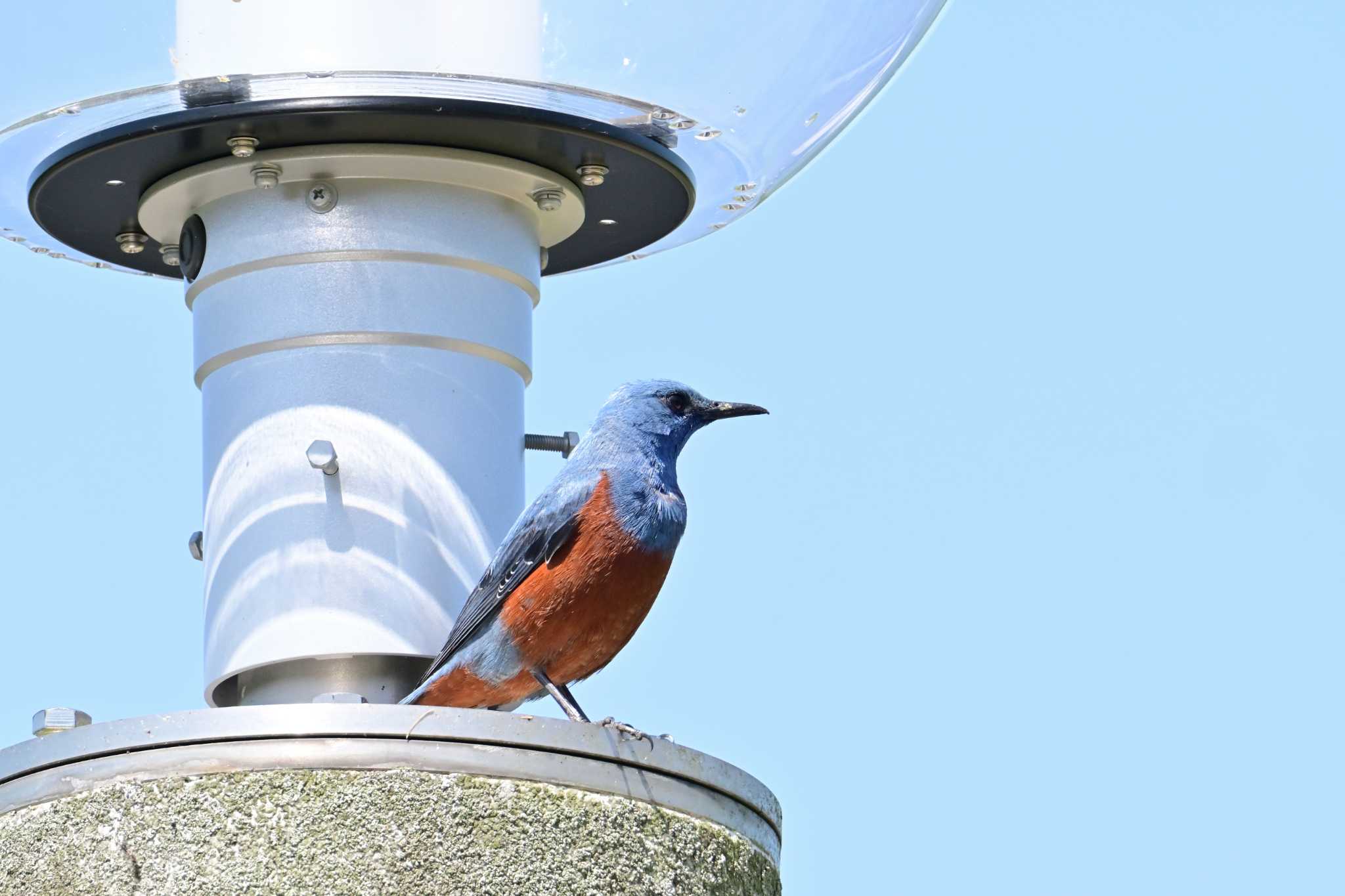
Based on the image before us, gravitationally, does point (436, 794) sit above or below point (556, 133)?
below

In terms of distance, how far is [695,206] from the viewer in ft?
16.1

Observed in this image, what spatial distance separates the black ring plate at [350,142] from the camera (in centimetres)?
430

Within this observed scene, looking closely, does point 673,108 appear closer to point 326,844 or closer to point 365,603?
point 365,603

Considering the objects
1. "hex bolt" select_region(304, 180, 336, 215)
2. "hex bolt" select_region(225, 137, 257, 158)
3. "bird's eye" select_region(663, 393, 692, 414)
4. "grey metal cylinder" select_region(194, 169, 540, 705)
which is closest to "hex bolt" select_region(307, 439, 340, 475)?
"grey metal cylinder" select_region(194, 169, 540, 705)

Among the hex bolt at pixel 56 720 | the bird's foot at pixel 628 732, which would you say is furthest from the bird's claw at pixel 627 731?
the hex bolt at pixel 56 720

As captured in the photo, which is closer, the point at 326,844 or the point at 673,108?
the point at 326,844

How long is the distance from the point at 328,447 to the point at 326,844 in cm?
95

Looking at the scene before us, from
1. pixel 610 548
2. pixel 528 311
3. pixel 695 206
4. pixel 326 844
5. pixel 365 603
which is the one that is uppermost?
pixel 695 206

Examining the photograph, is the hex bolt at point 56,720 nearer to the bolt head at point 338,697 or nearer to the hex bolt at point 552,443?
the bolt head at point 338,697

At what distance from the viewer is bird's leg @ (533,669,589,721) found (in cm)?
485

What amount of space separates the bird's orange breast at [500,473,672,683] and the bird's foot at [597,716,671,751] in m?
0.55

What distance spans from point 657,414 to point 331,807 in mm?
1752

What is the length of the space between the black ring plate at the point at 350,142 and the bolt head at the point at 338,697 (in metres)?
1.07

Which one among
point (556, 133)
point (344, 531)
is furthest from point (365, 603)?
point (556, 133)
